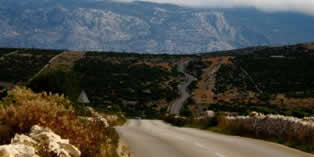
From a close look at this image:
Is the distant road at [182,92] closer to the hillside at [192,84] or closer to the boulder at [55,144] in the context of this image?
the hillside at [192,84]

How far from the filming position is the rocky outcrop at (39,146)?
713 centimetres

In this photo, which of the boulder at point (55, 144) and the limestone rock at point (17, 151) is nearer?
the limestone rock at point (17, 151)

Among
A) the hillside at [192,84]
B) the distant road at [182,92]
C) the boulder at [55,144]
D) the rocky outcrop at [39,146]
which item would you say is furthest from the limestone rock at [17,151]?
the distant road at [182,92]

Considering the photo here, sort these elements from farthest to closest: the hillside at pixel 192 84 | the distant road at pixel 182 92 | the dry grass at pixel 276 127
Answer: the distant road at pixel 182 92 → the hillside at pixel 192 84 → the dry grass at pixel 276 127

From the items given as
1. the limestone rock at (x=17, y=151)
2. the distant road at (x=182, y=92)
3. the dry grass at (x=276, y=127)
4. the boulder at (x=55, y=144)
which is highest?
the limestone rock at (x=17, y=151)

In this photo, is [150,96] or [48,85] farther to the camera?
[150,96]

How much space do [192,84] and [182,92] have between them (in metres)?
9.84

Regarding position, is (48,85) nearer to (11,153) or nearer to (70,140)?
(70,140)

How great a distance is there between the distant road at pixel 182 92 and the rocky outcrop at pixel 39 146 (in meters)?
66.0

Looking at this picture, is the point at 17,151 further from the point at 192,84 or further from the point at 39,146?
the point at 192,84

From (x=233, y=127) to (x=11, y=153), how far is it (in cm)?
2452

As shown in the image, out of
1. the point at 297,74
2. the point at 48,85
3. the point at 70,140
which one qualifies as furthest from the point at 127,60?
the point at 70,140

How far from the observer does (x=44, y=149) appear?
819cm

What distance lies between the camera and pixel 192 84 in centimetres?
10825
